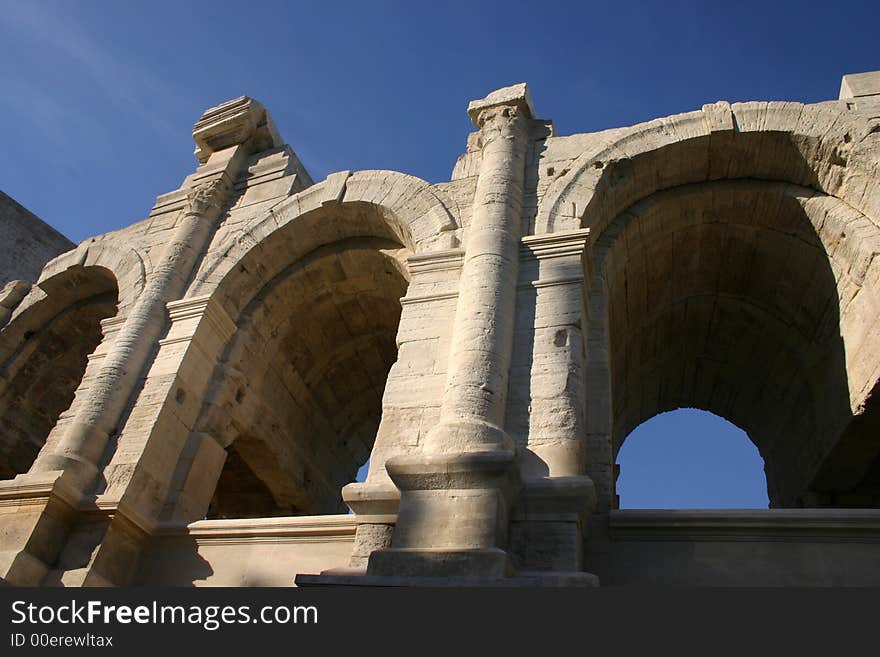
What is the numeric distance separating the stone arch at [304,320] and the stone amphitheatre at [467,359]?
37mm

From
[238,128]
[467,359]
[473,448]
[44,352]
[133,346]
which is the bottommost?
[473,448]

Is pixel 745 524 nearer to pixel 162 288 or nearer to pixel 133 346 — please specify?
pixel 133 346

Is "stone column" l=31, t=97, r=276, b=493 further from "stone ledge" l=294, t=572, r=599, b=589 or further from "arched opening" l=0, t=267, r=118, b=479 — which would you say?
"stone ledge" l=294, t=572, r=599, b=589

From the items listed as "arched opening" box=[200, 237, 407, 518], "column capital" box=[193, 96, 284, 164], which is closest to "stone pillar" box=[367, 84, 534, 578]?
"arched opening" box=[200, 237, 407, 518]

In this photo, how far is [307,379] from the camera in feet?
31.5

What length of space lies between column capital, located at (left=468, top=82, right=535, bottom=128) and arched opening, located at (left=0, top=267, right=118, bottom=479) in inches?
218

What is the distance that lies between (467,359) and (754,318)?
491 cm

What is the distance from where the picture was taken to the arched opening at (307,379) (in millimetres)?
8453

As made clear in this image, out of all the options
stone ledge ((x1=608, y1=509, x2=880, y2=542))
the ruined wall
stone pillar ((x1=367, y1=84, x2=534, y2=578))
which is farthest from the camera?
the ruined wall

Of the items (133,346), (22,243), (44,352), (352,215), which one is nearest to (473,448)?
(352,215)

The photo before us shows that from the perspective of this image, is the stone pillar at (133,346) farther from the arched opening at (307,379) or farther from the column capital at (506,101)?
the column capital at (506,101)

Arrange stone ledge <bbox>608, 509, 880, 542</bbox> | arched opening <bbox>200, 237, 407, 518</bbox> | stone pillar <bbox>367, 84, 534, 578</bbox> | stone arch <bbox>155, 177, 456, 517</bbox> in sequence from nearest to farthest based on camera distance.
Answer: stone pillar <bbox>367, 84, 534, 578</bbox>
stone ledge <bbox>608, 509, 880, 542</bbox>
stone arch <bbox>155, 177, 456, 517</bbox>
arched opening <bbox>200, 237, 407, 518</bbox>

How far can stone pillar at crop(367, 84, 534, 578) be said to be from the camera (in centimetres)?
428

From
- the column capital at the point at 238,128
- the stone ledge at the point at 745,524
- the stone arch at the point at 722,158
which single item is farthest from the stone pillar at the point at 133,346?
the stone ledge at the point at 745,524
